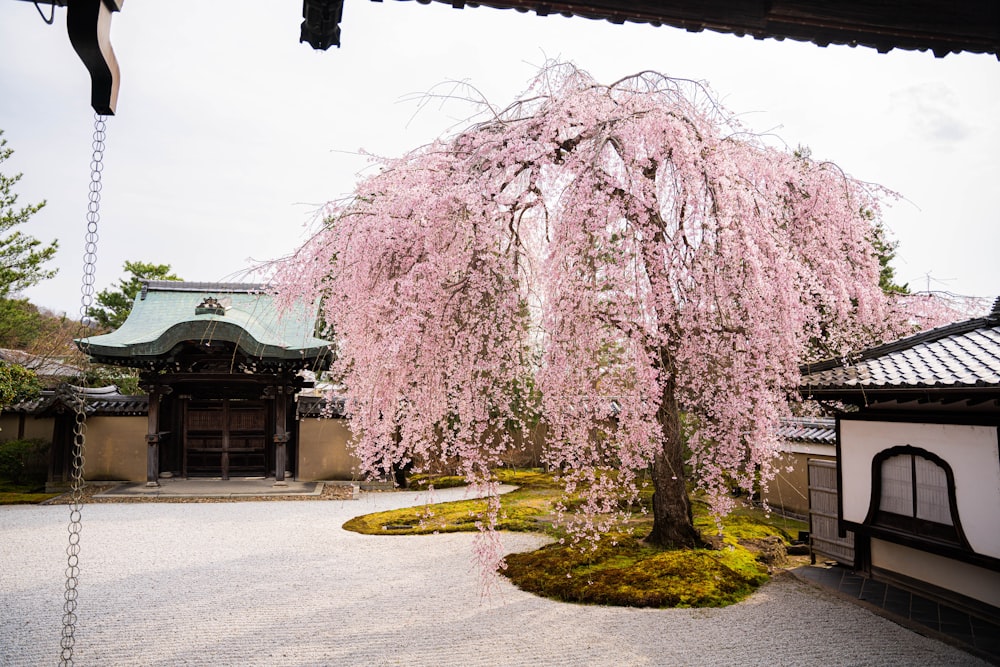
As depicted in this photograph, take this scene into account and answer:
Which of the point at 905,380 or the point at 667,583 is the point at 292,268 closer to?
the point at 667,583

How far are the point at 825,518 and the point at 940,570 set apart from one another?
165cm

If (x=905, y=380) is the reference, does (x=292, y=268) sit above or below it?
above

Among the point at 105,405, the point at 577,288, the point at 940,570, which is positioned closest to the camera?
the point at 577,288

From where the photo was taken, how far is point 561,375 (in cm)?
506

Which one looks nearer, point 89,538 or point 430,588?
point 430,588

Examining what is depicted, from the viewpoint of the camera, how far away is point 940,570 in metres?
6.45

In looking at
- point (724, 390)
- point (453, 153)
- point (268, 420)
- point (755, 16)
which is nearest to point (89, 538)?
point (268, 420)

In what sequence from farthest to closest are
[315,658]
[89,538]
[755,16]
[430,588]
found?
[89,538]
[430,588]
[315,658]
[755,16]

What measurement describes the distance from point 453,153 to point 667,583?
5044 mm

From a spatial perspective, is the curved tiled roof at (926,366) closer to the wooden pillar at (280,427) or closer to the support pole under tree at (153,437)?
the wooden pillar at (280,427)

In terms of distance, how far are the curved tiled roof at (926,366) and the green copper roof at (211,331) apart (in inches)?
325

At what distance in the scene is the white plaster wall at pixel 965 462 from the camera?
5.53 meters

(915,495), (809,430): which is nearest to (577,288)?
(915,495)

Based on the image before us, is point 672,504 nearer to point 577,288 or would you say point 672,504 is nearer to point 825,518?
point 825,518
